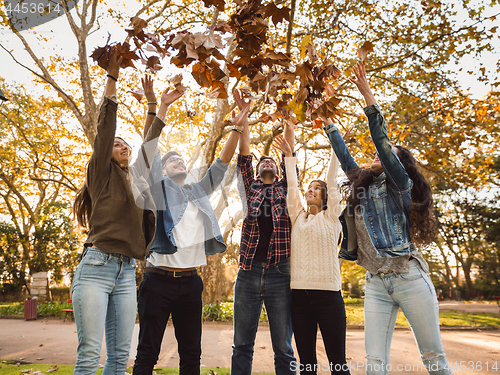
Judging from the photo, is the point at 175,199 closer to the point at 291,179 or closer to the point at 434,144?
the point at 291,179

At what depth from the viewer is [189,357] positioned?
279 centimetres

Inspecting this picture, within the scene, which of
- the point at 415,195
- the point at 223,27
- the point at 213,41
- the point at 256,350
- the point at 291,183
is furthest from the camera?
the point at 256,350

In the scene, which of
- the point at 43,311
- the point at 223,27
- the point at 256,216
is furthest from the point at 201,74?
the point at 43,311

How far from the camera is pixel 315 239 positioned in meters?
3.02

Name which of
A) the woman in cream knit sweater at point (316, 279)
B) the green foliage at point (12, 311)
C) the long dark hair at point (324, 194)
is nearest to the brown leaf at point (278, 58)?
the woman in cream knit sweater at point (316, 279)

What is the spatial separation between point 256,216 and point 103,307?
1.45 m

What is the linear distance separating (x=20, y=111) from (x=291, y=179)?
57.9 ft

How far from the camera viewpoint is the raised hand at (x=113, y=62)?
2151mm

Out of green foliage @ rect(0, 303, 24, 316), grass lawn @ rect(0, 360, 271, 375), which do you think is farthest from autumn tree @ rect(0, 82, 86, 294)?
grass lawn @ rect(0, 360, 271, 375)

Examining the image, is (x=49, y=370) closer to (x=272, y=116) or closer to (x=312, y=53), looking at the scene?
(x=272, y=116)

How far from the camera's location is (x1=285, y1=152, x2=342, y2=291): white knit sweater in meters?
2.85

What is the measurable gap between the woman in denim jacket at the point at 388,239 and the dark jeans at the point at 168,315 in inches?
53.3

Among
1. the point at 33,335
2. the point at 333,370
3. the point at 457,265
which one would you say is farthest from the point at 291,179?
the point at 457,265

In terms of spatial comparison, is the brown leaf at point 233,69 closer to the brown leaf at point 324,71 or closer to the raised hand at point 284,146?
the brown leaf at point 324,71
